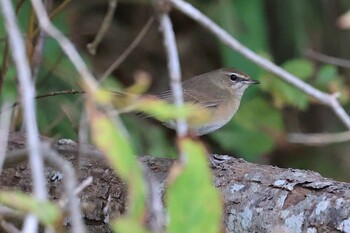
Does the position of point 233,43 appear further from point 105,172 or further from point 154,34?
point 154,34

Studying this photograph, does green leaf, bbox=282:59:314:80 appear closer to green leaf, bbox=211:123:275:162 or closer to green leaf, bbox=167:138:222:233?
green leaf, bbox=211:123:275:162

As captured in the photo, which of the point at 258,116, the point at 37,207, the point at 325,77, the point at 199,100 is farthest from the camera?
the point at 258,116

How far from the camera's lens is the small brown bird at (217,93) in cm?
399

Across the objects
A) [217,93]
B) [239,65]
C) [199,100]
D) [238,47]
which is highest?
[239,65]

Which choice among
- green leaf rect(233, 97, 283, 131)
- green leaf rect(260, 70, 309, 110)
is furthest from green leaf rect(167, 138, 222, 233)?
green leaf rect(233, 97, 283, 131)

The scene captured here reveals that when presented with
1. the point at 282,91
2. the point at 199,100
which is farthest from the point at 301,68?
the point at 199,100

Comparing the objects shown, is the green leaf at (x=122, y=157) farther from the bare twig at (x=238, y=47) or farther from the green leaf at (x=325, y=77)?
the green leaf at (x=325, y=77)

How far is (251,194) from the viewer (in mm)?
2688

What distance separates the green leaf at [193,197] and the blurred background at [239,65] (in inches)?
97.9

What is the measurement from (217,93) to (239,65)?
48 cm

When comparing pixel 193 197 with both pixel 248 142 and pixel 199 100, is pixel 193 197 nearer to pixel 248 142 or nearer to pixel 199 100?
pixel 199 100

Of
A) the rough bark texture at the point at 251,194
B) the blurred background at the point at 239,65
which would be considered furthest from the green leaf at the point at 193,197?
the blurred background at the point at 239,65

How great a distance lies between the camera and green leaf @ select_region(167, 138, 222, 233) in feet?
4.27

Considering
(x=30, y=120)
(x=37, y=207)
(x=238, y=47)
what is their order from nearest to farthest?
(x=37, y=207) < (x=30, y=120) < (x=238, y=47)
